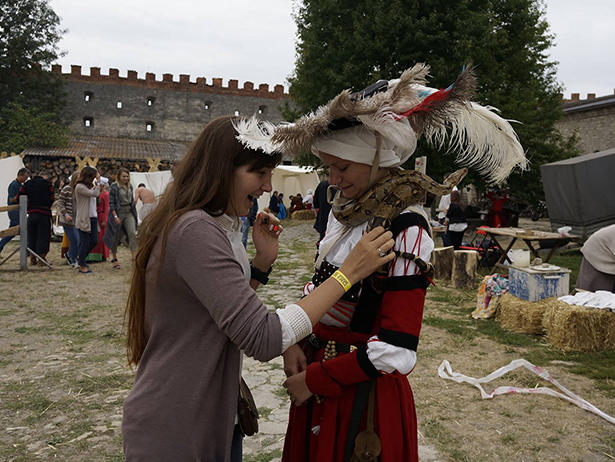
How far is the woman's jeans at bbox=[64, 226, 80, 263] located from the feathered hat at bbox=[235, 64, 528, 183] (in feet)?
30.2

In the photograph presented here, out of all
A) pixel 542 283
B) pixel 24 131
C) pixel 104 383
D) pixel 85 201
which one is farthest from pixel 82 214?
pixel 24 131

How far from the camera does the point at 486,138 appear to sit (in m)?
1.98

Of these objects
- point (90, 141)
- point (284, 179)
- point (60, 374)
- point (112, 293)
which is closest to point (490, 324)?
point (60, 374)

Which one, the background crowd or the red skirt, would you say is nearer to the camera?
the red skirt

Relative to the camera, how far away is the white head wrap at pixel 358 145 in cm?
178

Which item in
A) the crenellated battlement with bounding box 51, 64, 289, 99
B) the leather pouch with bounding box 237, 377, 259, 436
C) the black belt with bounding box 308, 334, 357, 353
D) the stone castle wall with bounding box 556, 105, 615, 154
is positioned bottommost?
the leather pouch with bounding box 237, 377, 259, 436

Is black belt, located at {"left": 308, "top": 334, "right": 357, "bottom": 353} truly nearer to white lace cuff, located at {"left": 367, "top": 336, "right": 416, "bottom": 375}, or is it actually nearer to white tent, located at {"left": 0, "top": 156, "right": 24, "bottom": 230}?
white lace cuff, located at {"left": 367, "top": 336, "right": 416, "bottom": 375}

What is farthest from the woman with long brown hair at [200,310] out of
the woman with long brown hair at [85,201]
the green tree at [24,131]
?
the green tree at [24,131]

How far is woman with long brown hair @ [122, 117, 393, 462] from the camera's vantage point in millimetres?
1412

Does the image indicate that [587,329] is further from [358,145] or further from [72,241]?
[72,241]

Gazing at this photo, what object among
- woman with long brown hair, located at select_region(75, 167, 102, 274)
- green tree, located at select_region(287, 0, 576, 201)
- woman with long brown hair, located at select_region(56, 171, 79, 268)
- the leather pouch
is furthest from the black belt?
green tree, located at select_region(287, 0, 576, 201)

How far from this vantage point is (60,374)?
4.55 m

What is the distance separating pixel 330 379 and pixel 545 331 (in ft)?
17.0

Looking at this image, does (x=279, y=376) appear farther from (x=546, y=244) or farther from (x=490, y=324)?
(x=546, y=244)
